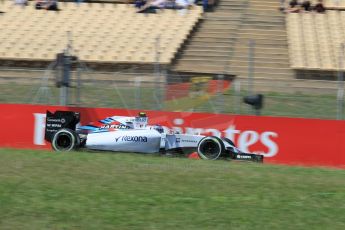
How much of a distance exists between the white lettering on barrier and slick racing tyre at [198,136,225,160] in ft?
12.7

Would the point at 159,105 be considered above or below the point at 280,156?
above

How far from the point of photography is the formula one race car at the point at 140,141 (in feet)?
37.1

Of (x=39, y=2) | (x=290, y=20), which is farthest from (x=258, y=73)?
(x=39, y=2)

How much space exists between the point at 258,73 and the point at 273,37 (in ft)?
11.0

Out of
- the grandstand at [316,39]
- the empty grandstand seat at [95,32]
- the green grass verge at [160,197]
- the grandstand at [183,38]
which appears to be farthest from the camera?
the empty grandstand seat at [95,32]

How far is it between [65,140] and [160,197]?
5.54 m

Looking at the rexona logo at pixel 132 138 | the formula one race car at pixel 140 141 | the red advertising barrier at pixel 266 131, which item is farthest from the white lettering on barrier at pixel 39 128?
the rexona logo at pixel 132 138

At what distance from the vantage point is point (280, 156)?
12.8 meters

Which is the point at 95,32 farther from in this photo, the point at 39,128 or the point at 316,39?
the point at 39,128

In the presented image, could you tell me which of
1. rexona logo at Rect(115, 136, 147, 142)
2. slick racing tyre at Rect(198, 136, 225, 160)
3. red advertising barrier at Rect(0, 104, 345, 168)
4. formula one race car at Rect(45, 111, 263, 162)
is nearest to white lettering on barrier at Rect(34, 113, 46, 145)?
red advertising barrier at Rect(0, 104, 345, 168)

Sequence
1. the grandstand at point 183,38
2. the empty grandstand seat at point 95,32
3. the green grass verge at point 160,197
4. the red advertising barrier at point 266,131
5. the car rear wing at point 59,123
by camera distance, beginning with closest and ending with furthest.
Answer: the green grass verge at point 160,197 → the car rear wing at point 59,123 → the red advertising barrier at point 266,131 → the grandstand at point 183,38 → the empty grandstand seat at point 95,32

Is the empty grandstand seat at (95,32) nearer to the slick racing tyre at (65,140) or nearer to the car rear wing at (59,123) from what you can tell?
the car rear wing at (59,123)

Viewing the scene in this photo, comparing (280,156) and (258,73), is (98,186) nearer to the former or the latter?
(280,156)

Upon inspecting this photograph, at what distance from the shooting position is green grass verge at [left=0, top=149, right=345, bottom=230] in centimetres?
575
